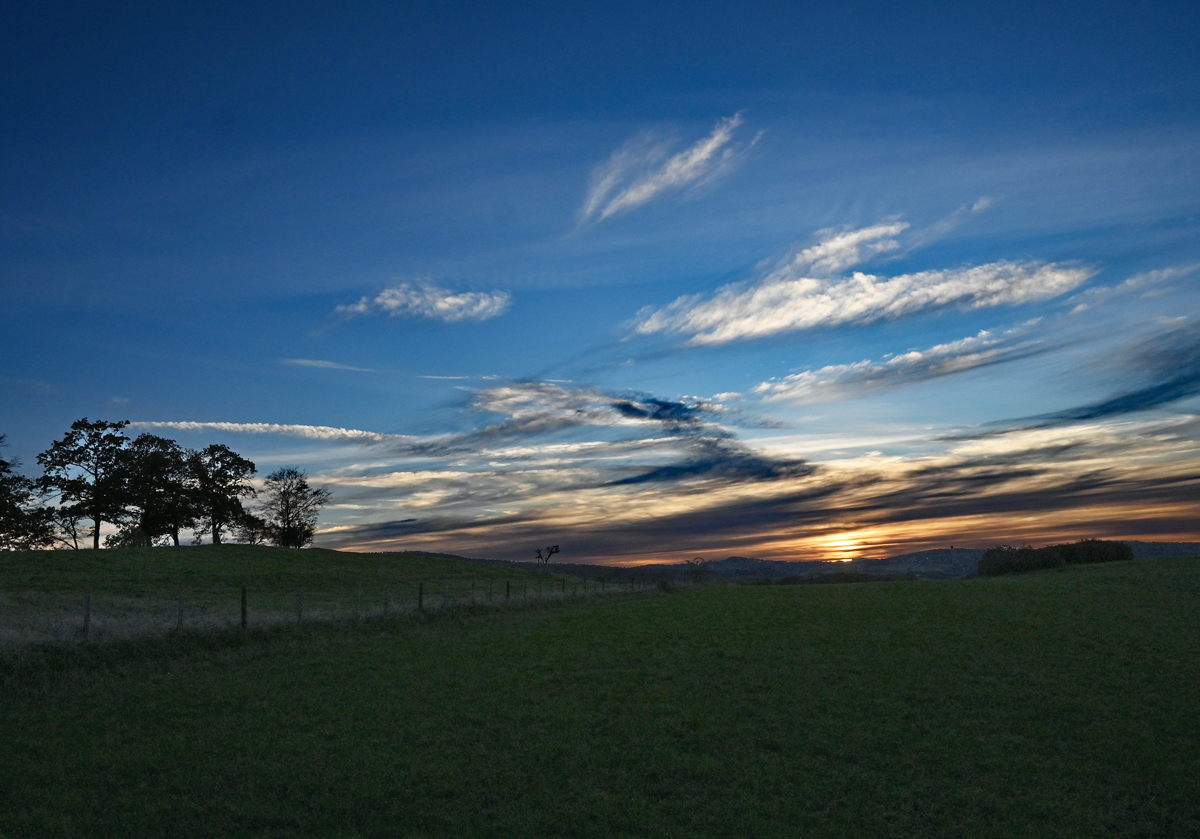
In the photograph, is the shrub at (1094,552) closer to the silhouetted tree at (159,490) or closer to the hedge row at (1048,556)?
the hedge row at (1048,556)

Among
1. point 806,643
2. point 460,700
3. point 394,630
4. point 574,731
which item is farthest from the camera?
point 394,630

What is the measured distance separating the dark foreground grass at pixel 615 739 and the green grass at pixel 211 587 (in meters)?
3.52

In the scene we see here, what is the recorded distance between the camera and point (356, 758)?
12.6m

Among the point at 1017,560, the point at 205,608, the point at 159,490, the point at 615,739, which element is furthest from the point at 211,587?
the point at 1017,560

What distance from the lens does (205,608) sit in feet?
108

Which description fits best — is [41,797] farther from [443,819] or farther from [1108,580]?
[1108,580]

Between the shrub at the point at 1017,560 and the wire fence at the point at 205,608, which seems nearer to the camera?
the wire fence at the point at 205,608

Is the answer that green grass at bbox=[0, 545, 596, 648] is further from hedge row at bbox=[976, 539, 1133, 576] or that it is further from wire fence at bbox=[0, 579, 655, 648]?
hedge row at bbox=[976, 539, 1133, 576]

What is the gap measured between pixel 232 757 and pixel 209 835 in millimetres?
3355

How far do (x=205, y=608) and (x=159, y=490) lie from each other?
46926 mm

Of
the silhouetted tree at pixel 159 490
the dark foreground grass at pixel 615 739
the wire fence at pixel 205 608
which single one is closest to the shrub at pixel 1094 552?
the wire fence at pixel 205 608

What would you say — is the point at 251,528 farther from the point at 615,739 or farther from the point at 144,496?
the point at 615,739

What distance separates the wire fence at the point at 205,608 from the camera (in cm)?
2183

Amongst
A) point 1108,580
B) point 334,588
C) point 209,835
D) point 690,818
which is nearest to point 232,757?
point 209,835
